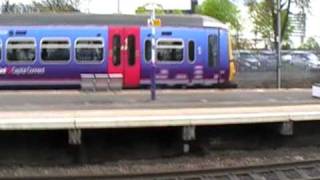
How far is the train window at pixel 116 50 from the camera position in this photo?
27.5 metres

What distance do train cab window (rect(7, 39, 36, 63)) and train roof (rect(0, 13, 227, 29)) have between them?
2.37ft

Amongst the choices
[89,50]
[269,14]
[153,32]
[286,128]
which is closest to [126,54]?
[89,50]

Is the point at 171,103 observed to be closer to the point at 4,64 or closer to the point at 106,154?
the point at 106,154

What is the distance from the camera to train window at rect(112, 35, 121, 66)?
2748 cm

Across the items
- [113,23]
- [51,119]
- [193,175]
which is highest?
[113,23]

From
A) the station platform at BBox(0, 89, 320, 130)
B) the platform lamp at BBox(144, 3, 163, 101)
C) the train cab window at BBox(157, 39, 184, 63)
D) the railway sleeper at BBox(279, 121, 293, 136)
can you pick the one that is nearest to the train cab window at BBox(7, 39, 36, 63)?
the train cab window at BBox(157, 39, 184, 63)

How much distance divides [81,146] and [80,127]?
868 mm

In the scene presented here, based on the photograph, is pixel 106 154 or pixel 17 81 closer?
pixel 106 154

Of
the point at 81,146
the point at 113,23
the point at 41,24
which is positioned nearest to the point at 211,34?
the point at 113,23

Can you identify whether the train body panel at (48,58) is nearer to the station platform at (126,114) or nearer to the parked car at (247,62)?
the station platform at (126,114)

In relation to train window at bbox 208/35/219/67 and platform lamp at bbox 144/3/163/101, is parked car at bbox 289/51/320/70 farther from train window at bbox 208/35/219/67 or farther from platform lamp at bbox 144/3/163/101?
platform lamp at bbox 144/3/163/101

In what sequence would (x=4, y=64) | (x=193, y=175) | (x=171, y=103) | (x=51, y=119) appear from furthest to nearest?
(x=4, y=64)
(x=171, y=103)
(x=51, y=119)
(x=193, y=175)

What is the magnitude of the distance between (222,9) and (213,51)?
157 feet

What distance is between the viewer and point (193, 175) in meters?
12.8
